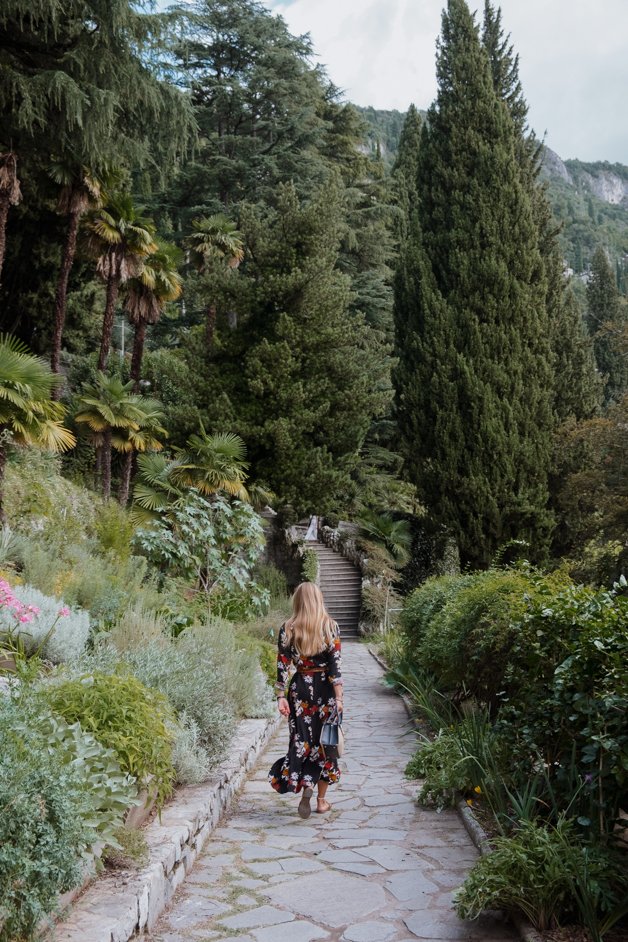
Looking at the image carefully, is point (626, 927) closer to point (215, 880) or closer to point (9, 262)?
point (215, 880)

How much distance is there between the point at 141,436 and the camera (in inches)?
776

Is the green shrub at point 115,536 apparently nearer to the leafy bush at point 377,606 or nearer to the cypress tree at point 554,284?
the leafy bush at point 377,606

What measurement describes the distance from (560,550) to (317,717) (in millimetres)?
17797

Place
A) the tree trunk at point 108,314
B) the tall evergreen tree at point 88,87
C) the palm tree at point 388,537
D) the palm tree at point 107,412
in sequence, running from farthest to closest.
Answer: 1. the palm tree at point 388,537
2. the tree trunk at point 108,314
3. the palm tree at point 107,412
4. the tall evergreen tree at point 88,87

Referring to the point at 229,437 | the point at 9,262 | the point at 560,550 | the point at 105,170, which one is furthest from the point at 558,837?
the point at 9,262

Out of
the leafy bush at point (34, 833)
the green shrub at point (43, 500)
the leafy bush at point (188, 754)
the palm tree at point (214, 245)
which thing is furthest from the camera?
the palm tree at point (214, 245)

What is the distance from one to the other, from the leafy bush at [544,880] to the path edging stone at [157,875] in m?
1.43

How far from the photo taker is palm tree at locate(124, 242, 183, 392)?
21.2 metres

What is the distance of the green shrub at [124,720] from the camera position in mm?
4059

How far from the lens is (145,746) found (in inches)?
166

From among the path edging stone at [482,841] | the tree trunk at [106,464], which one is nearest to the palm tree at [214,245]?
the tree trunk at [106,464]

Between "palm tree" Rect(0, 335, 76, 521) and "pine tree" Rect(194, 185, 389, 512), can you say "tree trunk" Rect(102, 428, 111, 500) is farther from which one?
"palm tree" Rect(0, 335, 76, 521)

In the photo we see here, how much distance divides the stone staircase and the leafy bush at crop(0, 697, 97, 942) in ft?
61.6

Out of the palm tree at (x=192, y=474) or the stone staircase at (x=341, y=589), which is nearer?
the palm tree at (x=192, y=474)
